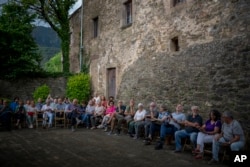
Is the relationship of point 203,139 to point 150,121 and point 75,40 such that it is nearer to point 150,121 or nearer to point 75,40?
point 150,121

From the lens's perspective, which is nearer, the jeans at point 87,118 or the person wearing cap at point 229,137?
the person wearing cap at point 229,137

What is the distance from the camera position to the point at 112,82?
13.8 metres

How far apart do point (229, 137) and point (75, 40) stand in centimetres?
1352

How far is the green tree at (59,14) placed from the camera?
56.0 feet

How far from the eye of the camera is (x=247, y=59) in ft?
22.6

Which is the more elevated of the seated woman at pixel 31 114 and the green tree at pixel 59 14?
the green tree at pixel 59 14

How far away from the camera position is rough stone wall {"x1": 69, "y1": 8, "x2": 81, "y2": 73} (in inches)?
685

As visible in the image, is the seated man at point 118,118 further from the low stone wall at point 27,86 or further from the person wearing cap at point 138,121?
the low stone wall at point 27,86

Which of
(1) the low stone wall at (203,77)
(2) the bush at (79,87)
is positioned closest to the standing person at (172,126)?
(1) the low stone wall at (203,77)

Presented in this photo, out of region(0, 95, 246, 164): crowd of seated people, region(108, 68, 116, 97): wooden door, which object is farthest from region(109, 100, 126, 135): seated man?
region(108, 68, 116, 97): wooden door

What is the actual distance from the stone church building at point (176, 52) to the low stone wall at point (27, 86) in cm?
260

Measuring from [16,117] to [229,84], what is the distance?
323 inches

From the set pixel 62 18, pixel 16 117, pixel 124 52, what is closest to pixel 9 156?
pixel 16 117

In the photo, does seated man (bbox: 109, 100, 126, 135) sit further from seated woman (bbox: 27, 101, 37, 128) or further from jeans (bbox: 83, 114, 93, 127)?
seated woman (bbox: 27, 101, 37, 128)
